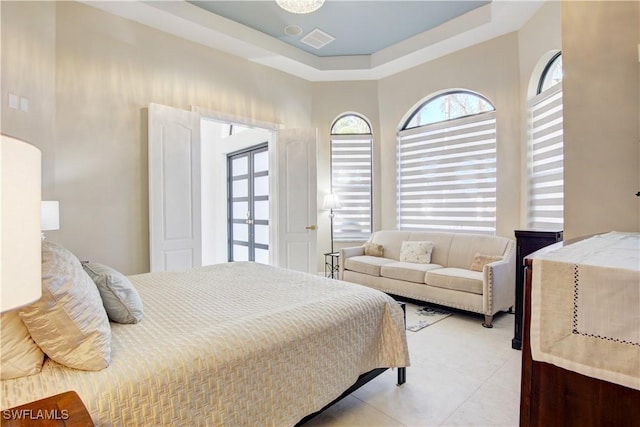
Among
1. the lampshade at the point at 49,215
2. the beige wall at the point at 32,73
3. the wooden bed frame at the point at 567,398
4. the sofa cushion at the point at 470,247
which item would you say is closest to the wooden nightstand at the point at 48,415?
the wooden bed frame at the point at 567,398

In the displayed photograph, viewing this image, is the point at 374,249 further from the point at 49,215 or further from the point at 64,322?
the point at 64,322

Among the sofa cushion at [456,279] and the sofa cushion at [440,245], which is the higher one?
the sofa cushion at [440,245]

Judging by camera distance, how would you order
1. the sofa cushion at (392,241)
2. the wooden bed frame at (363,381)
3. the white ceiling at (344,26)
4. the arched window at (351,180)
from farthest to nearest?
1. the arched window at (351,180)
2. the sofa cushion at (392,241)
3. the white ceiling at (344,26)
4. the wooden bed frame at (363,381)

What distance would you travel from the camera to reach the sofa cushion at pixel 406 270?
3779mm

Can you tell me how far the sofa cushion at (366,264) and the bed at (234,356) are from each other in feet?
6.96

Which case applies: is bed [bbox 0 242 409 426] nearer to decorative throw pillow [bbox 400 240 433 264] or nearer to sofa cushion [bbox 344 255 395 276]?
sofa cushion [bbox 344 255 395 276]

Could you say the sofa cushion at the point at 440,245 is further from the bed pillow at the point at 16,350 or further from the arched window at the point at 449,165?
the bed pillow at the point at 16,350

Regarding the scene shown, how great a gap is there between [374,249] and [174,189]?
9.15 ft

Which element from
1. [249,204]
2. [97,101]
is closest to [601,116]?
[97,101]

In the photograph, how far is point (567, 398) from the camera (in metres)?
0.91

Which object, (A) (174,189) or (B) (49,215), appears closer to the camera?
(B) (49,215)

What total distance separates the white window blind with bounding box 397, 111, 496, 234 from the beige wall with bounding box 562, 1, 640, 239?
2347mm

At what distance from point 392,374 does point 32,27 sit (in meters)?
4.16

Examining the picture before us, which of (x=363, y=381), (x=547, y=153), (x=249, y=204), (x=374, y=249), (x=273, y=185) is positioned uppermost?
(x=547, y=153)
